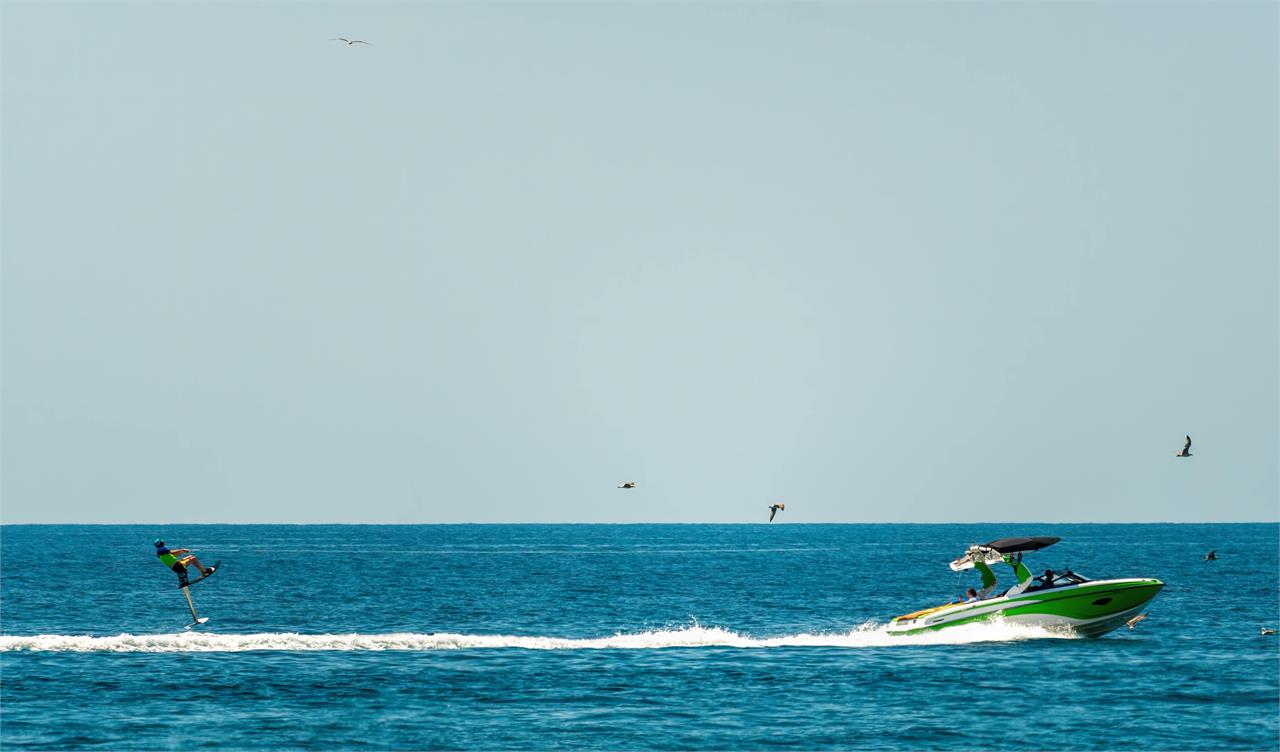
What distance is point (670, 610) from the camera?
7406 cm

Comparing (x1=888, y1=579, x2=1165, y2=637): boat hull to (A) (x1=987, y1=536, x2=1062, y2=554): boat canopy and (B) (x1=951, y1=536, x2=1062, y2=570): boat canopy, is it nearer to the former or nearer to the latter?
(B) (x1=951, y1=536, x2=1062, y2=570): boat canopy

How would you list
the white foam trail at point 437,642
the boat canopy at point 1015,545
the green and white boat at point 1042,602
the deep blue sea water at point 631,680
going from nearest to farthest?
the deep blue sea water at point 631,680 → the boat canopy at point 1015,545 → the green and white boat at point 1042,602 → the white foam trail at point 437,642

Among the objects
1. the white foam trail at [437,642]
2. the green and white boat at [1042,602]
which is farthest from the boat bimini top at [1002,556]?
the white foam trail at [437,642]

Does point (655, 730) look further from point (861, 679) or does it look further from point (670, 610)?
point (670, 610)

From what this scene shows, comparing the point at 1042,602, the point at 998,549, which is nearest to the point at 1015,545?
the point at 998,549

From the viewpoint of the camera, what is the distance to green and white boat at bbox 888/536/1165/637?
48938 millimetres

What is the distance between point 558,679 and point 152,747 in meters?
13.6

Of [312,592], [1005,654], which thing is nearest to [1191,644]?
[1005,654]

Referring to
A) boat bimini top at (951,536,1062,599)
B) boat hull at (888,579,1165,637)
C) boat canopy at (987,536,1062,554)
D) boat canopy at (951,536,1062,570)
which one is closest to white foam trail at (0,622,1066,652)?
boat hull at (888,579,1165,637)

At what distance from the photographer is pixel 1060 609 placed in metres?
49.5

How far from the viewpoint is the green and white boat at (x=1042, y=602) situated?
4894 centimetres

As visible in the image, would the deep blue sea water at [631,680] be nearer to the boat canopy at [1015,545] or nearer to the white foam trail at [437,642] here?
the white foam trail at [437,642]

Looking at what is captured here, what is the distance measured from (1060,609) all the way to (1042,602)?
84cm

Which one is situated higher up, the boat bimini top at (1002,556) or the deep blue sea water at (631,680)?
the boat bimini top at (1002,556)
